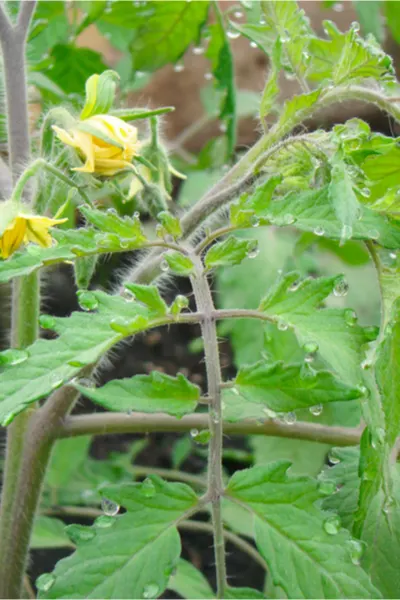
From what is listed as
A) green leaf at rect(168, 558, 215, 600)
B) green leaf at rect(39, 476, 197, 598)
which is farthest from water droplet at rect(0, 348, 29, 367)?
green leaf at rect(168, 558, 215, 600)

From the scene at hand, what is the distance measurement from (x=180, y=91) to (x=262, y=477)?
215 cm

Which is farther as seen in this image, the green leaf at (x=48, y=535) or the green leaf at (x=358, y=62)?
the green leaf at (x=48, y=535)

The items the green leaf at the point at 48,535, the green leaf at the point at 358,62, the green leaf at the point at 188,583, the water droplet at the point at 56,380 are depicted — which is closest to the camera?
the water droplet at the point at 56,380

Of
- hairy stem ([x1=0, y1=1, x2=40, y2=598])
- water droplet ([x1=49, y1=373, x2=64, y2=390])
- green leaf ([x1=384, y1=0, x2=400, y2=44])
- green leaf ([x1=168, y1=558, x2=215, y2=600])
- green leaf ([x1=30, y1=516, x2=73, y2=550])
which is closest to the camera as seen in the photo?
water droplet ([x1=49, y1=373, x2=64, y2=390])

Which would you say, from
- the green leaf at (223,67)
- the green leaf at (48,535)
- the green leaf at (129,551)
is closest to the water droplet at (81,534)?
the green leaf at (129,551)

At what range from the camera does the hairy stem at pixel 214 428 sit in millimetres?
483

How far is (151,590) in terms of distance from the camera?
45 centimetres

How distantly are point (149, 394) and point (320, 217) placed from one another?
181mm

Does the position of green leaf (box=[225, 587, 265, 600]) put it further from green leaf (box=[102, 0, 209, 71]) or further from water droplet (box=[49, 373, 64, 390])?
green leaf (box=[102, 0, 209, 71])

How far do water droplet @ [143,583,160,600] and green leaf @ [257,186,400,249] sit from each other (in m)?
0.27

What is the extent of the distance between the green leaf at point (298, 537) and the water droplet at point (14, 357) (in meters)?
0.18

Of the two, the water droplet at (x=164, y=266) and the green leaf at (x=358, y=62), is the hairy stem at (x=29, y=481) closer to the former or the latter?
the water droplet at (x=164, y=266)

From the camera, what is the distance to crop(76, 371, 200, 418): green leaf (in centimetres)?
46

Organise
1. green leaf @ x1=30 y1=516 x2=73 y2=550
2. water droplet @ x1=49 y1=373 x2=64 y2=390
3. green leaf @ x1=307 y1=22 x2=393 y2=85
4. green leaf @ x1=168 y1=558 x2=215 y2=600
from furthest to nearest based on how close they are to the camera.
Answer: green leaf @ x1=30 y1=516 x2=73 y2=550 < green leaf @ x1=168 y1=558 x2=215 y2=600 < green leaf @ x1=307 y1=22 x2=393 y2=85 < water droplet @ x1=49 y1=373 x2=64 y2=390
